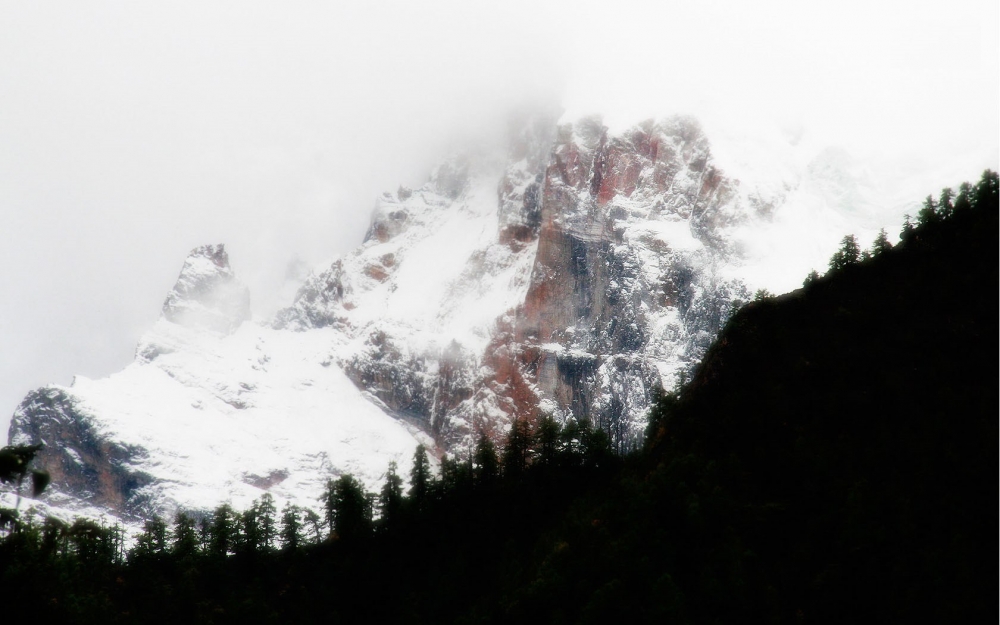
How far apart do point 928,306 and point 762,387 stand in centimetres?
1279

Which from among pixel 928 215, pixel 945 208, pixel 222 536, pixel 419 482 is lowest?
pixel 222 536

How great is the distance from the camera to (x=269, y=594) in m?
84.1

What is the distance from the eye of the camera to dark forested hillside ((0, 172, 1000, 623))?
171 ft

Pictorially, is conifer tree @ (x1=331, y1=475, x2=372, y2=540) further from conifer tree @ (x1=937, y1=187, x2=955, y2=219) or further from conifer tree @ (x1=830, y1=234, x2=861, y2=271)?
conifer tree @ (x1=937, y1=187, x2=955, y2=219)

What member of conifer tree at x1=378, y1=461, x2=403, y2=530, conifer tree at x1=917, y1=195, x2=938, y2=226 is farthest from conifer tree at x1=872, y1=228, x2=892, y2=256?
conifer tree at x1=378, y1=461, x2=403, y2=530

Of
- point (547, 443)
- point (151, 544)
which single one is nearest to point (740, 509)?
point (547, 443)

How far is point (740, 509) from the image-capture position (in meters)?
59.8

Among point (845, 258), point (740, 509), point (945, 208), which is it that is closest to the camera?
point (740, 509)

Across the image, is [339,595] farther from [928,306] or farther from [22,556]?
[22,556]

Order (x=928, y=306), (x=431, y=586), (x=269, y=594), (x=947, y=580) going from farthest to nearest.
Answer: (x=269, y=594) < (x=431, y=586) < (x=928, y=306) < (x=947, y=580)

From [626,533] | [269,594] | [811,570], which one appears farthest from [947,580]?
[269,594]

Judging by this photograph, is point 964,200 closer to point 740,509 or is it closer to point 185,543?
point 740,509

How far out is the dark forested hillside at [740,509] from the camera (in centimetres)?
5209

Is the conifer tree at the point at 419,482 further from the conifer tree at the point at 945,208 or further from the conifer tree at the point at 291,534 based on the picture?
the conifer tree at the point at 945,208
